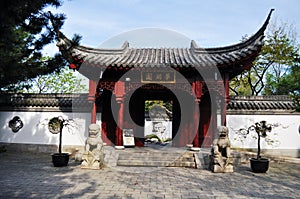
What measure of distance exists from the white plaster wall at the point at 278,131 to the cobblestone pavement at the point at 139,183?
2.37 metres

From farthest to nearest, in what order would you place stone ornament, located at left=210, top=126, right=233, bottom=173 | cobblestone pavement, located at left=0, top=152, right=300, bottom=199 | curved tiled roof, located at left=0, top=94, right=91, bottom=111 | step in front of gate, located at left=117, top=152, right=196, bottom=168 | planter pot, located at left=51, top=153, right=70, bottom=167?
curved tiled roof, located at left=0, top=94, right=91, bottom=111, step in front of gate, located at left=117, top=152, right=196, bottom=168, planter pot, located at left=51, top=153, right=70, bottom=167, stone ornament, located at left=210, top=126, right=233, bottom=173, cobblestone pavement, located at left=0, top=152, right=300, bottom=199

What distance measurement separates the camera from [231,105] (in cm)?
972

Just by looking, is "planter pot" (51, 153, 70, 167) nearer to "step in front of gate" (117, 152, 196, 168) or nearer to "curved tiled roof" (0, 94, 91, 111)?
"step in front of gate" (117, 152, 196, 168)

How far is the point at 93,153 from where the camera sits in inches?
265

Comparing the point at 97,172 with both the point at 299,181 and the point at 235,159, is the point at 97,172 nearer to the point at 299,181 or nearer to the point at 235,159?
the point at 235,159

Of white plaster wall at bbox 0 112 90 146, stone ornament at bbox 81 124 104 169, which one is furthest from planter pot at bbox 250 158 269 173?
white plaster wall at bbox 0 112 90 146

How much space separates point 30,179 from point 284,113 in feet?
30.2

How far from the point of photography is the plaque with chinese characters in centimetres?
823

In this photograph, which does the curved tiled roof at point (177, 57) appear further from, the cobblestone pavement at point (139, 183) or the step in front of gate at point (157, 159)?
the cobblestone pavement at point (139, 183)

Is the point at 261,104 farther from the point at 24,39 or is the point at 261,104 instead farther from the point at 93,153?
the point at 24,39

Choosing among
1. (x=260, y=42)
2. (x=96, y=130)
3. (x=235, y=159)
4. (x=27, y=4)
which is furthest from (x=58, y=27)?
(x=235, y=159)

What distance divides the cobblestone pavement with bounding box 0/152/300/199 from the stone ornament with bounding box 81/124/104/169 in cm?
25

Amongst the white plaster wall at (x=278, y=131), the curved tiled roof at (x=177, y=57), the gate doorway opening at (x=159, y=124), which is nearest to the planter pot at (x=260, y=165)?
the white plaster wall at (x=278, y=131)

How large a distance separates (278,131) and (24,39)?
940 cm
